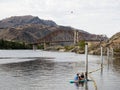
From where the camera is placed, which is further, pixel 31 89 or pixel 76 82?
pixel 76 82

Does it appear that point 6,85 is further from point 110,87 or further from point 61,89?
point 110,87

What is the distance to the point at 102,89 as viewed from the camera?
53719mm

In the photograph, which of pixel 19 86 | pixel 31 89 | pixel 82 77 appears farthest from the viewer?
pixel 82 77

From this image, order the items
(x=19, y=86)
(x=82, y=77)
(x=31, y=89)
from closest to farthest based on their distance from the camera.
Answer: (x=31, y=89) → (x=19, y=86) → (x=82, y=77)

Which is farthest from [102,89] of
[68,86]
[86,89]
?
[68,86]

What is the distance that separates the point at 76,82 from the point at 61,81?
4.41 m

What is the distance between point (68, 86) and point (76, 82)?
363 centimetres

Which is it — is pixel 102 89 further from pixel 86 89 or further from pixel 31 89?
pixel 31 89

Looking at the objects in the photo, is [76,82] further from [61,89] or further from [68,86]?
[61,89]

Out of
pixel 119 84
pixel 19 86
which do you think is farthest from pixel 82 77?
pixel 19 86

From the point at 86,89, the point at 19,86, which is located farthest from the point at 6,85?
the point at 86,89

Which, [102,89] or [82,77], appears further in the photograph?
[82,77]

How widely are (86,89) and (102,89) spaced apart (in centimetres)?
259

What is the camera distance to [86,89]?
175 ft
